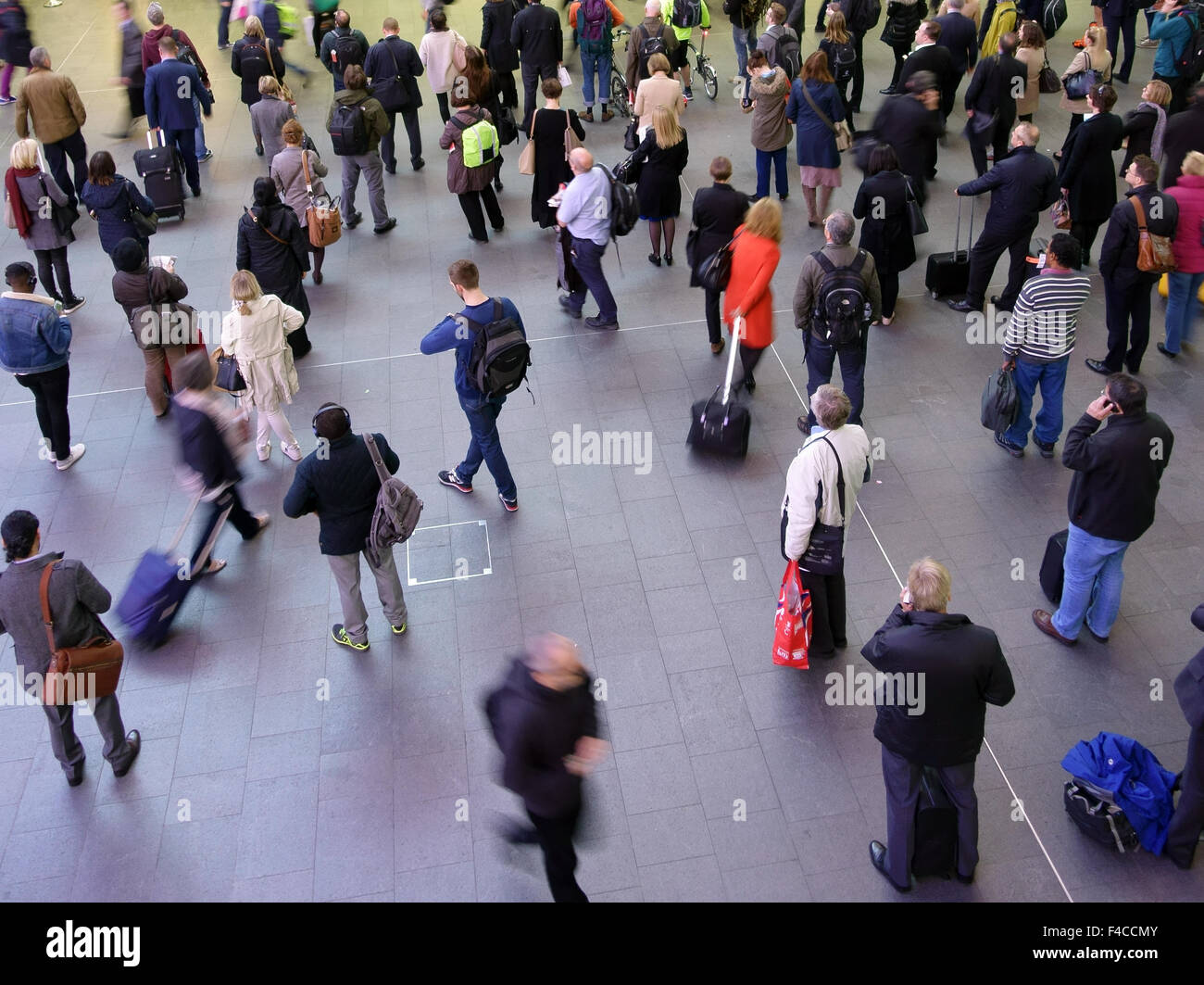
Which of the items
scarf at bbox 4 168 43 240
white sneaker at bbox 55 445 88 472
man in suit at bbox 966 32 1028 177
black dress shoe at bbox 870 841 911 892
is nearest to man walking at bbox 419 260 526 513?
white sneaker at bbox 55 445 88 472

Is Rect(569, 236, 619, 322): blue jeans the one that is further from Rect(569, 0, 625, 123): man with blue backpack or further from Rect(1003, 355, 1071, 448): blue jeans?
Rect(569, 0, 625, 123): man with blue backpack

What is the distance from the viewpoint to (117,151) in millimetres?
13406

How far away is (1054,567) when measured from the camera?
6570mm

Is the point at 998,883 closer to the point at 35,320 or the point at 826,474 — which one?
the point at 826,474

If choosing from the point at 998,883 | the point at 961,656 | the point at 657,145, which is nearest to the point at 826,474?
the point at 961,656

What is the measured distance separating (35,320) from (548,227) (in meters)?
5.05

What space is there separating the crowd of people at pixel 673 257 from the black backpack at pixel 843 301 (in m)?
0.02

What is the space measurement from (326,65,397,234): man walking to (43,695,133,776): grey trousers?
254 inches

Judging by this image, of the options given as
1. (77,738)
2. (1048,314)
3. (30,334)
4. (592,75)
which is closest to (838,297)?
(1048,314)

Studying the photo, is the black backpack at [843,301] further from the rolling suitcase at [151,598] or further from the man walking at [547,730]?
the rolling suitcase at [151,598]

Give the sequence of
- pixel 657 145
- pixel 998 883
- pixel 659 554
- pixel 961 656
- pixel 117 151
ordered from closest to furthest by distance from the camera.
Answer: pixel 961 656, pixel 998 883, pixel 659 554, pixel 657 145, pixel 117 151

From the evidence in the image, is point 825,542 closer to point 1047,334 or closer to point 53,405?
point 1047,334

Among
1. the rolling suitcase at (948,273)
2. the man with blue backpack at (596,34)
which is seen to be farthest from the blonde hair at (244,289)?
the man with blue backpack at (596,34)

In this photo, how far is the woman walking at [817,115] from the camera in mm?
10289
